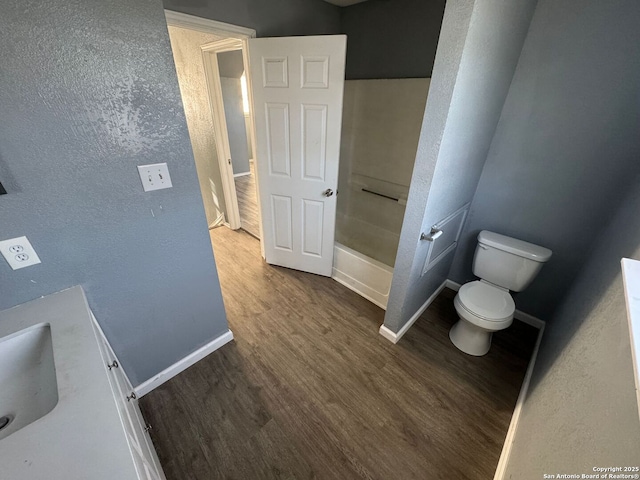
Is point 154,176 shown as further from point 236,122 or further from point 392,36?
point 236,122

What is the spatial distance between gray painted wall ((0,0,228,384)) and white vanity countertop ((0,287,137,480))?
1.23 ft

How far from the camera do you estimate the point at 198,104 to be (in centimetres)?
272

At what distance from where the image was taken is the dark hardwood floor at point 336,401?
1.22 metres

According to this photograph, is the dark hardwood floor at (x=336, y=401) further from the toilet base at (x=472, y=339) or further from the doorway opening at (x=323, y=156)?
the doorway opening at (x=323, y=156)

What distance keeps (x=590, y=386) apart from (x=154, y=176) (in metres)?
1.73

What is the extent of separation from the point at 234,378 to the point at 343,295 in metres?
1.07

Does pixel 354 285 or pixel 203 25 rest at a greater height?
pixel 203 25

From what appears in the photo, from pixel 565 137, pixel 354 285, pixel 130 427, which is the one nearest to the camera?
pixel 130 427

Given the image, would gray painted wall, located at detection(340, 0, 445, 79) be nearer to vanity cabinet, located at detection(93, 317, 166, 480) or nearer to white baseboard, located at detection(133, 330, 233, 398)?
white baseboard, located at detection(133, 330, 233, 398)

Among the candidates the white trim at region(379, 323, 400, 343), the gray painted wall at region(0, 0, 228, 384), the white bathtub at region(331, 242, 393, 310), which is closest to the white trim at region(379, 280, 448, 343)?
the white trim at region(379, 323, 400, 343)

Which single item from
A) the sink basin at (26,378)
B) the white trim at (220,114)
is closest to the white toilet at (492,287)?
the sink basin at (26,378)

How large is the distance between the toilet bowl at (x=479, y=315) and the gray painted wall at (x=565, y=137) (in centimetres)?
47

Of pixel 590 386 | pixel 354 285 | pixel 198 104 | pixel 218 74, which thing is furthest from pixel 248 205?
pixel 590 386

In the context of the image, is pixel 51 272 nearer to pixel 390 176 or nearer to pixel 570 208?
pixel 390 176
